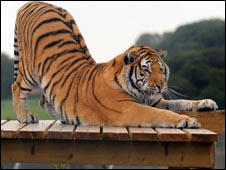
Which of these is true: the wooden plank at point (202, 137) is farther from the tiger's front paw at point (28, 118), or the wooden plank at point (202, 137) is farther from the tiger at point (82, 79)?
the tiger's front paw at point (28, 118)

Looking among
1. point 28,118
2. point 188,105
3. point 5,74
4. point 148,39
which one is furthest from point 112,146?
point 148,39

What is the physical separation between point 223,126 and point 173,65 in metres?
19.7

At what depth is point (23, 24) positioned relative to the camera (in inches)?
129

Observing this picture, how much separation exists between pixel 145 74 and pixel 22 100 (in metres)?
1.15

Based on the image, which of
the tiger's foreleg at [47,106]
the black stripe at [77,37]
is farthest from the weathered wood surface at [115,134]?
the black stripe at [77,37]

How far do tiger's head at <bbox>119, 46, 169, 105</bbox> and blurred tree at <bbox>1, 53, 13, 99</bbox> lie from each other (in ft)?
41.5

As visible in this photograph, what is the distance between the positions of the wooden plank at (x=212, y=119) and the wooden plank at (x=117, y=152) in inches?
23.4

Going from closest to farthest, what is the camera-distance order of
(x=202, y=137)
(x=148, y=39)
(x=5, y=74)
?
(x=202, y=137) < (x=5, y=74) < (x=148, y=39)

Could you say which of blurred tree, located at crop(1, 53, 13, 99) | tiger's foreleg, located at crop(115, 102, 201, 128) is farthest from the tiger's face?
blurred tree, located at crop(1, 53, 13, 99)

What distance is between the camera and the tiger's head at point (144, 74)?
2510mm

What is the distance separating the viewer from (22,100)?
3043 millimetres

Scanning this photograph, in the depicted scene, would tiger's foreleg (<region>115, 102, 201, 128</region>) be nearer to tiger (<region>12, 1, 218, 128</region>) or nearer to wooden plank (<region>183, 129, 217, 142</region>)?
tiger (<region>12, 1, 218, 128</region>)

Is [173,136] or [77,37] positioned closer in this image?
[173,136]

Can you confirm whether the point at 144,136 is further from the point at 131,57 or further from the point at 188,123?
the point at 131,57
